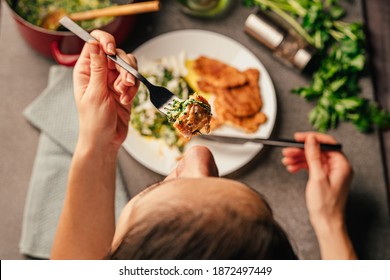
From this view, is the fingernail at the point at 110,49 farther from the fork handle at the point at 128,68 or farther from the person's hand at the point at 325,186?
Answer: the person's hand at the point at 325,186

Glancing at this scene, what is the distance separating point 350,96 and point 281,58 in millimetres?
152

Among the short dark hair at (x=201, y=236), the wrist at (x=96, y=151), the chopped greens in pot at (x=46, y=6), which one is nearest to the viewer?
the short dark hair at (x=201, y=236)

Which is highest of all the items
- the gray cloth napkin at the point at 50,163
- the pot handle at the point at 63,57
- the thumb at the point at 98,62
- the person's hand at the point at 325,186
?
the thumb at the point at 98,62

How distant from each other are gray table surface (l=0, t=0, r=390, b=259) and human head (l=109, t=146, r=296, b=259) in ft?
0.89

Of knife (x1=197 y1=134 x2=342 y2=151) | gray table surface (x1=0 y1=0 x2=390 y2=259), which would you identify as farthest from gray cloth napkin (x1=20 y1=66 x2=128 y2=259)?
knife (x1=197 y1=134 x2=342 y2=151)

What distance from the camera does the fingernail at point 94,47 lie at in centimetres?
69

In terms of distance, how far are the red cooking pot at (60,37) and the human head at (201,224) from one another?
347 mm

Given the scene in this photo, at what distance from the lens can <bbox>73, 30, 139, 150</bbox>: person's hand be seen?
694mm

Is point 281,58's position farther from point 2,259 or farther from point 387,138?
point 2,259

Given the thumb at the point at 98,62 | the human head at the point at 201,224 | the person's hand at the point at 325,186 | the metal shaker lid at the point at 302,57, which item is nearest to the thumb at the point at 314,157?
the person's hand at the point at 325,186

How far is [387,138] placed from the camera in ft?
3.43

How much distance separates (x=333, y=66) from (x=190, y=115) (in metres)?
0.45

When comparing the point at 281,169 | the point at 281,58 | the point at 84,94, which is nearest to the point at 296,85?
the point at 281,58

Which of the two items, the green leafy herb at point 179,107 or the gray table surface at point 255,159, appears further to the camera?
the gray table surface at point 255,159
